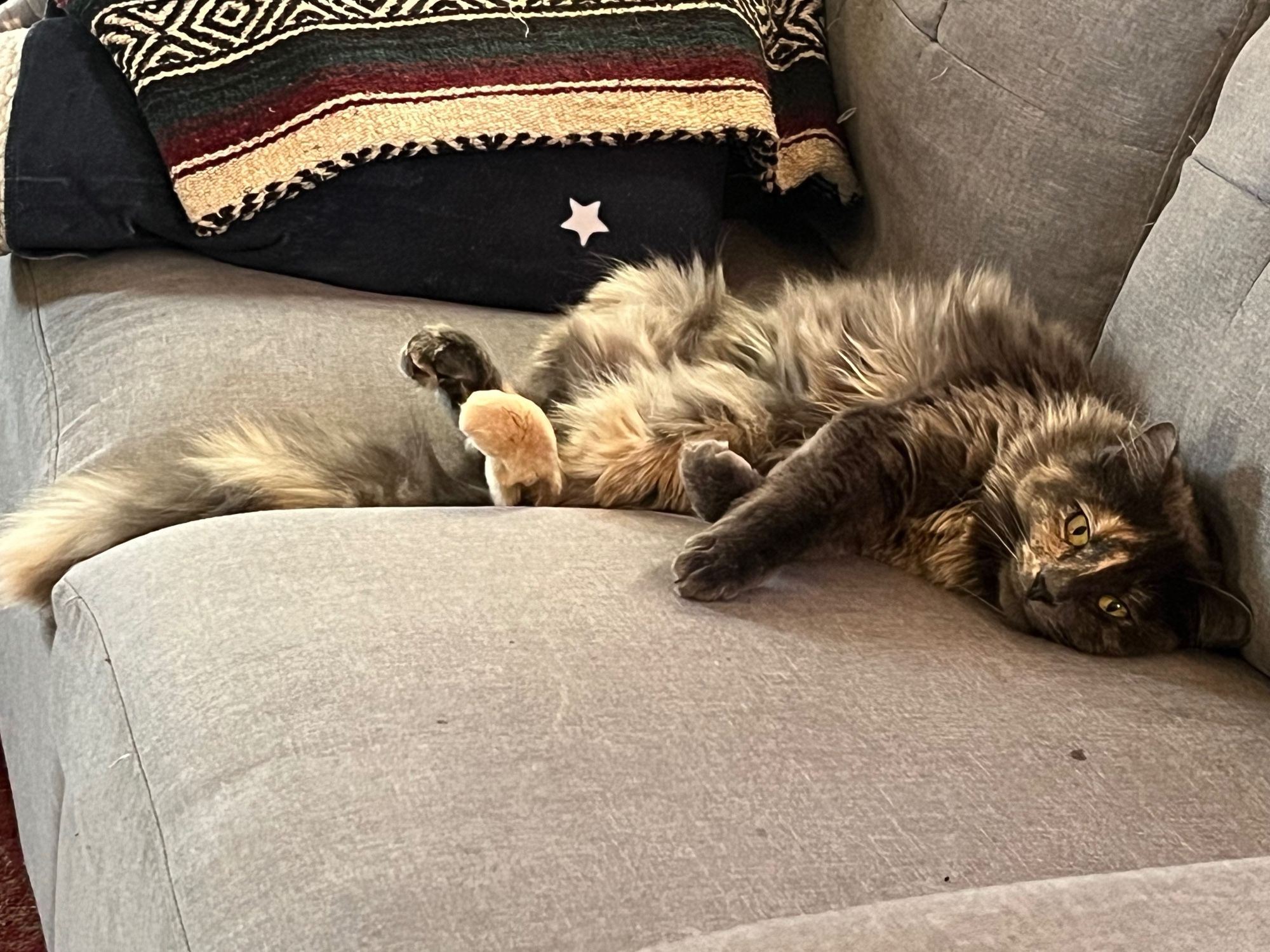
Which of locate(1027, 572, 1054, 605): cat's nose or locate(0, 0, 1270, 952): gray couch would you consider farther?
locate(1027, 572, 1054, 605): cat's nose

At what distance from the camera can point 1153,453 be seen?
1.22m

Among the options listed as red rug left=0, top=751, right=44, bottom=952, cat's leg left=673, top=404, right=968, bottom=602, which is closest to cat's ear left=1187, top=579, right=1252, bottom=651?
cat's leg left=673, top=404, right=968, bottom=602

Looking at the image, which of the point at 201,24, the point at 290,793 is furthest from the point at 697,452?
the point at 201,24

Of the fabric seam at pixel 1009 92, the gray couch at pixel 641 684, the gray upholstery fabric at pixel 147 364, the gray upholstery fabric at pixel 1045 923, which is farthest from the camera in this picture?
the fabric seam at pixel 1009 92

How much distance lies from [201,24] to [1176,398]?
130 cm

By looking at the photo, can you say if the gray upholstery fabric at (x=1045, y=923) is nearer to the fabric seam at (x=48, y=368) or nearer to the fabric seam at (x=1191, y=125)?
the fabric seam at (x=1191, y=125)

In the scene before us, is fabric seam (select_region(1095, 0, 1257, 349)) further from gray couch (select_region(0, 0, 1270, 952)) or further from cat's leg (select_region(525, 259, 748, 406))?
cat's leg (select_region(525, 259, 748, 406))

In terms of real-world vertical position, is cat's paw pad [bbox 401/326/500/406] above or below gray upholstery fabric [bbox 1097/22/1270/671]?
below

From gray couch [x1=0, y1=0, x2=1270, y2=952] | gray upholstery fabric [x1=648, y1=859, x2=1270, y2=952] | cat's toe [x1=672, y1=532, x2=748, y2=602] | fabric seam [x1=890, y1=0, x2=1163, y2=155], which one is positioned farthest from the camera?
fabric seam [x1=890, y1=0, x2=1163, y2=155]

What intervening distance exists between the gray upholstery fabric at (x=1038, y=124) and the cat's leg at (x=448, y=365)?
2.25ft

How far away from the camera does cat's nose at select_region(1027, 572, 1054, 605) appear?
4.02 feet

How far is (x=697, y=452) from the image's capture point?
4.41 feet

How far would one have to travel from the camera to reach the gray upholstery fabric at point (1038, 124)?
1464 millimetres

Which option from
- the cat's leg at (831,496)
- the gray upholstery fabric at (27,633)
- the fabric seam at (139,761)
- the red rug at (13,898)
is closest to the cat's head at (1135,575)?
the cat's leg at (831,496)
